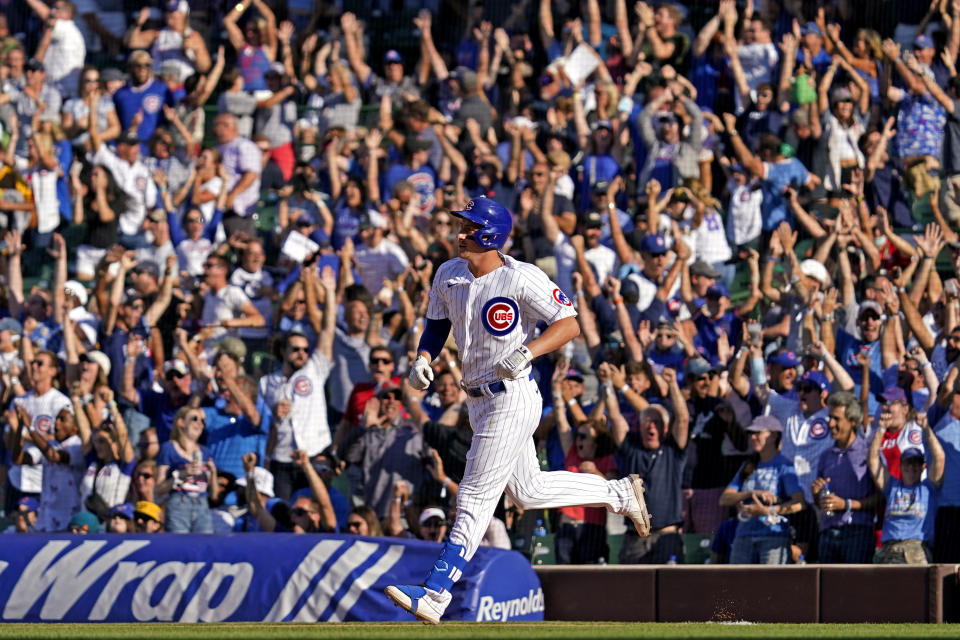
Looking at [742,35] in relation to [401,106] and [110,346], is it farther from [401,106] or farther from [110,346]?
[110,346]

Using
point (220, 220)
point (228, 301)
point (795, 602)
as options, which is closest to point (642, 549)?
point (795, 602)

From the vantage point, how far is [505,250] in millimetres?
11523

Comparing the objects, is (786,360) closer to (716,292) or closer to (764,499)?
(716,292)

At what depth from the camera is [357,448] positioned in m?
10.2

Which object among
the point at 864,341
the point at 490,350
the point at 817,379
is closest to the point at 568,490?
the point at 490,350

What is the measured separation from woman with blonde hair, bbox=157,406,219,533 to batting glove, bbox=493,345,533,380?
466 centimetres

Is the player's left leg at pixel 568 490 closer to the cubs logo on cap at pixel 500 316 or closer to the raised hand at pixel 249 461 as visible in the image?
the cubs logo on cap at pixel 500 316

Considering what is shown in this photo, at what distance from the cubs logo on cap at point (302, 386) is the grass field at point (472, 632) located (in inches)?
147

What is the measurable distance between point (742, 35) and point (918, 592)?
19.8 ft

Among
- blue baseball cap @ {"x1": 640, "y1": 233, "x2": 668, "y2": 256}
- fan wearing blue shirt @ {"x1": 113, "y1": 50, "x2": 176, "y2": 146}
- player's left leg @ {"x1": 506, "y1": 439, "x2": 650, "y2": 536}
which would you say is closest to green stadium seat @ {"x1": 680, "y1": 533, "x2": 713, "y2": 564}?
blue baseball cap @ {"x1": 640, "y1": 233, "x2": 668, "y2": 256}

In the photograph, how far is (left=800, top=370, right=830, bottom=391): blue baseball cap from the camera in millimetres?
9672

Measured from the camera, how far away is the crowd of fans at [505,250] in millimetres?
9586

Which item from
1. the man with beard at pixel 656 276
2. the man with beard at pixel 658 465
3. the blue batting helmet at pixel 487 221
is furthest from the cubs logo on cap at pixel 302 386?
the blue batting helmet at pixel 487 221

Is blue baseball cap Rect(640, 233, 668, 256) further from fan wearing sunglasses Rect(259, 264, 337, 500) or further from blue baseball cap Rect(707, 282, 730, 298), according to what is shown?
fan wearing sunglasses Rect(259, 264, 337, 500)
